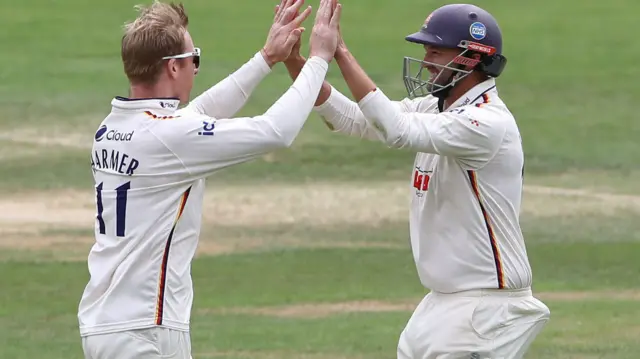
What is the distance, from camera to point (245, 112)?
68.6 feet

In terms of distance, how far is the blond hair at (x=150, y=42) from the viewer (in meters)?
5.32

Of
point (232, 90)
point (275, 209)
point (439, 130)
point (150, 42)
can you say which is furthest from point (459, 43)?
point (275, 209)

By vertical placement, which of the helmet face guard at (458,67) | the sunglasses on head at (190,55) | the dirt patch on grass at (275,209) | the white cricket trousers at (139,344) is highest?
the sunglasses on head at (190,55)

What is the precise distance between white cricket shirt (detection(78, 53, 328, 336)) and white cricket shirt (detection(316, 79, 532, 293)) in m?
0.80

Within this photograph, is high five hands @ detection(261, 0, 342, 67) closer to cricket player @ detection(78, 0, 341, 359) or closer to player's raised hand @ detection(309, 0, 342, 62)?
player's raised hand @ detection(309, 0, 342, 62)

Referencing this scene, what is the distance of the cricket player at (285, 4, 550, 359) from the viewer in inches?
235

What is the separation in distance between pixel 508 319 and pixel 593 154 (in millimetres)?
13898

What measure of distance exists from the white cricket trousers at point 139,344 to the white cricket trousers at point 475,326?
50.7 inches

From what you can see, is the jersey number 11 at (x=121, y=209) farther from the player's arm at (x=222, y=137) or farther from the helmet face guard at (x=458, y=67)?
the helmet face guard at (x=458, y=67)

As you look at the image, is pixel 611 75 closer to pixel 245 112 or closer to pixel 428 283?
pixel 245 112

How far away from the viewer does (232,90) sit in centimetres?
621

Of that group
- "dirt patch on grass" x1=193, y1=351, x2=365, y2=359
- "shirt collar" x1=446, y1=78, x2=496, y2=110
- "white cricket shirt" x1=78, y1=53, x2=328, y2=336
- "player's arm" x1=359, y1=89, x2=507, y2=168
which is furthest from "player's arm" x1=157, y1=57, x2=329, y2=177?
"dirt patch on grass" x1=193, y1=351, x2=365, y2=359

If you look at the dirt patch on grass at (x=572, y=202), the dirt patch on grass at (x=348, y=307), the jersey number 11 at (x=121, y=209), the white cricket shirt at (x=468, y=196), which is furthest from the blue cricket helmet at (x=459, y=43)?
the dirt patch on grass at (x=572, y=202)

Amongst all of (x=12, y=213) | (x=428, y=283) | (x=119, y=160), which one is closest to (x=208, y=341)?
(x=428, y=283)
